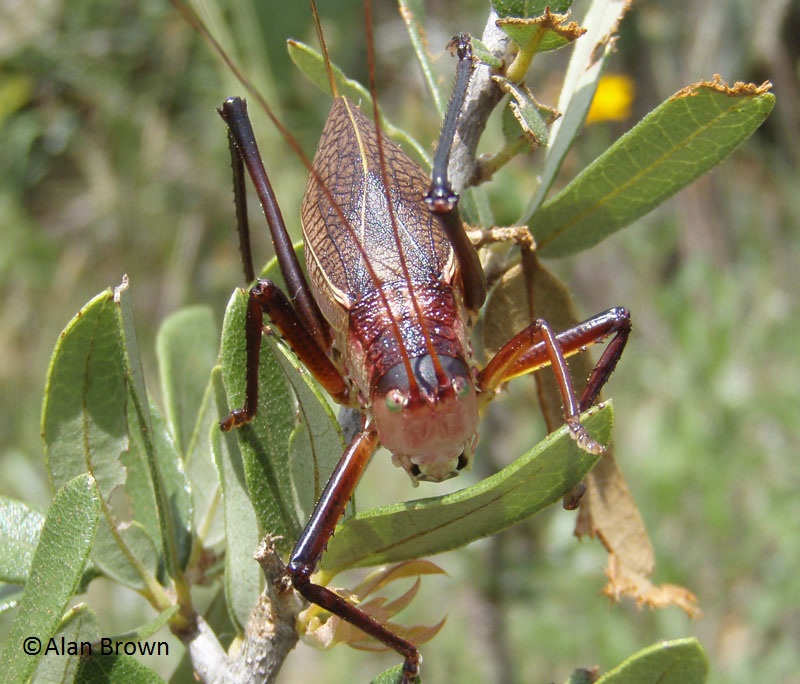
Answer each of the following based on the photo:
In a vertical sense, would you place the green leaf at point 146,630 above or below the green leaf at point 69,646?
above

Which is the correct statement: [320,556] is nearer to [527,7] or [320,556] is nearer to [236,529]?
[236,529]

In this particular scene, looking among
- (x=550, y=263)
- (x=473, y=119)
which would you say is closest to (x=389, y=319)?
(x=473, y=119)

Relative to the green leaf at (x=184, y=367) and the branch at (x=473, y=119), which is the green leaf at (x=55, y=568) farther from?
the branch at (x=473, y=119)

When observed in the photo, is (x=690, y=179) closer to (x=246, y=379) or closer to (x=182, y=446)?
(x=246, y=379)

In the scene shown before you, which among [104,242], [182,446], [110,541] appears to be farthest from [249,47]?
[110,541]

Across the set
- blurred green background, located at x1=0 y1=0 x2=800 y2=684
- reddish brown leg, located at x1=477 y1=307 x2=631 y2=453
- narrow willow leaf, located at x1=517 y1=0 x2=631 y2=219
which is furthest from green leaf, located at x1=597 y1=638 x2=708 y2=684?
blurred green background, located at x1=0 y1=0 x2=800 y2=684

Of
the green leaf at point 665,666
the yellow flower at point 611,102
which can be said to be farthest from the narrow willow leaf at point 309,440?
the yellow flower at point 611,102
